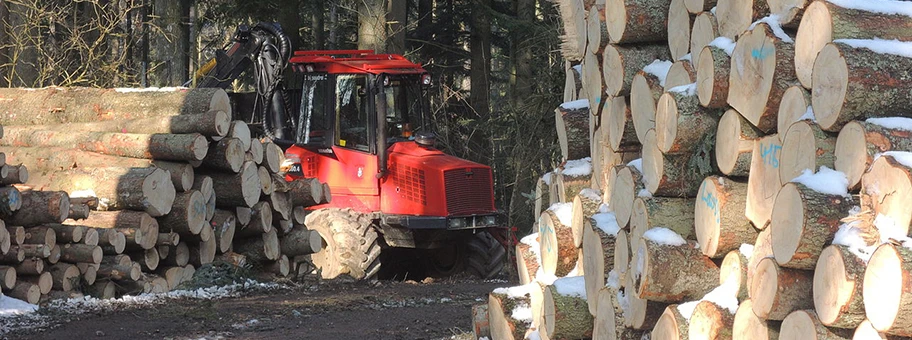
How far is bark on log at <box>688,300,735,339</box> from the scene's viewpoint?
4223 millimetres

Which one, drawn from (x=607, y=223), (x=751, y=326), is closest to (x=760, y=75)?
(x=751, y=326)

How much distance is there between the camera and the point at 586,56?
21.4ft

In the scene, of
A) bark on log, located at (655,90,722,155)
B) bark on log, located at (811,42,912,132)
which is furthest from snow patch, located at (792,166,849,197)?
bark on log, located at (655,90,722,155)

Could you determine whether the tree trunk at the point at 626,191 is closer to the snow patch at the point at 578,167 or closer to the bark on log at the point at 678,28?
the bark on log at the point at 678,28

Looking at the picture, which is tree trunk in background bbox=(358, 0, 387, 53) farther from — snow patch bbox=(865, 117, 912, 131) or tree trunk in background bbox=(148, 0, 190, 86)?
snow patch bbox=(865, 117, 912, 131)

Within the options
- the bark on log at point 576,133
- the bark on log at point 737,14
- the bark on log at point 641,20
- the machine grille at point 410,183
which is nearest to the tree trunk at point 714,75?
the bark on log at point 737,14

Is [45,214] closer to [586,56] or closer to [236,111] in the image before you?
[586,56]

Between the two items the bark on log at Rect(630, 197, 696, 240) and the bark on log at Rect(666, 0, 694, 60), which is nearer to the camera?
the bark on log at Rect(630, 197, 696, 240)

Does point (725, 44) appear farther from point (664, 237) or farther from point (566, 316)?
point (566, 316)

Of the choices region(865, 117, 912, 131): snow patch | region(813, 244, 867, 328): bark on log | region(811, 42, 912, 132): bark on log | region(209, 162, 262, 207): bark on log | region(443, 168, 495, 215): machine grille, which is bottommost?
region(443, 168, 495, 215): machine grille

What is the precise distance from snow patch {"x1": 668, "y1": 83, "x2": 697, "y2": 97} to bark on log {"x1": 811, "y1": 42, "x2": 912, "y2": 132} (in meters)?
1.15

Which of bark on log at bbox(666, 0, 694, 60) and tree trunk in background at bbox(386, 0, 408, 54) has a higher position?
bark on log at bbox(666, 0, 694, 60)

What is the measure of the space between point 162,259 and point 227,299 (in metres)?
0.98

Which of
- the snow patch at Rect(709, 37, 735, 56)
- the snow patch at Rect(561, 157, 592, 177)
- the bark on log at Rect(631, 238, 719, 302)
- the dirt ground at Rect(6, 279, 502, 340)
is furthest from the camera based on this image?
the dirt ground at Rect(6, 279, 502, 340)
